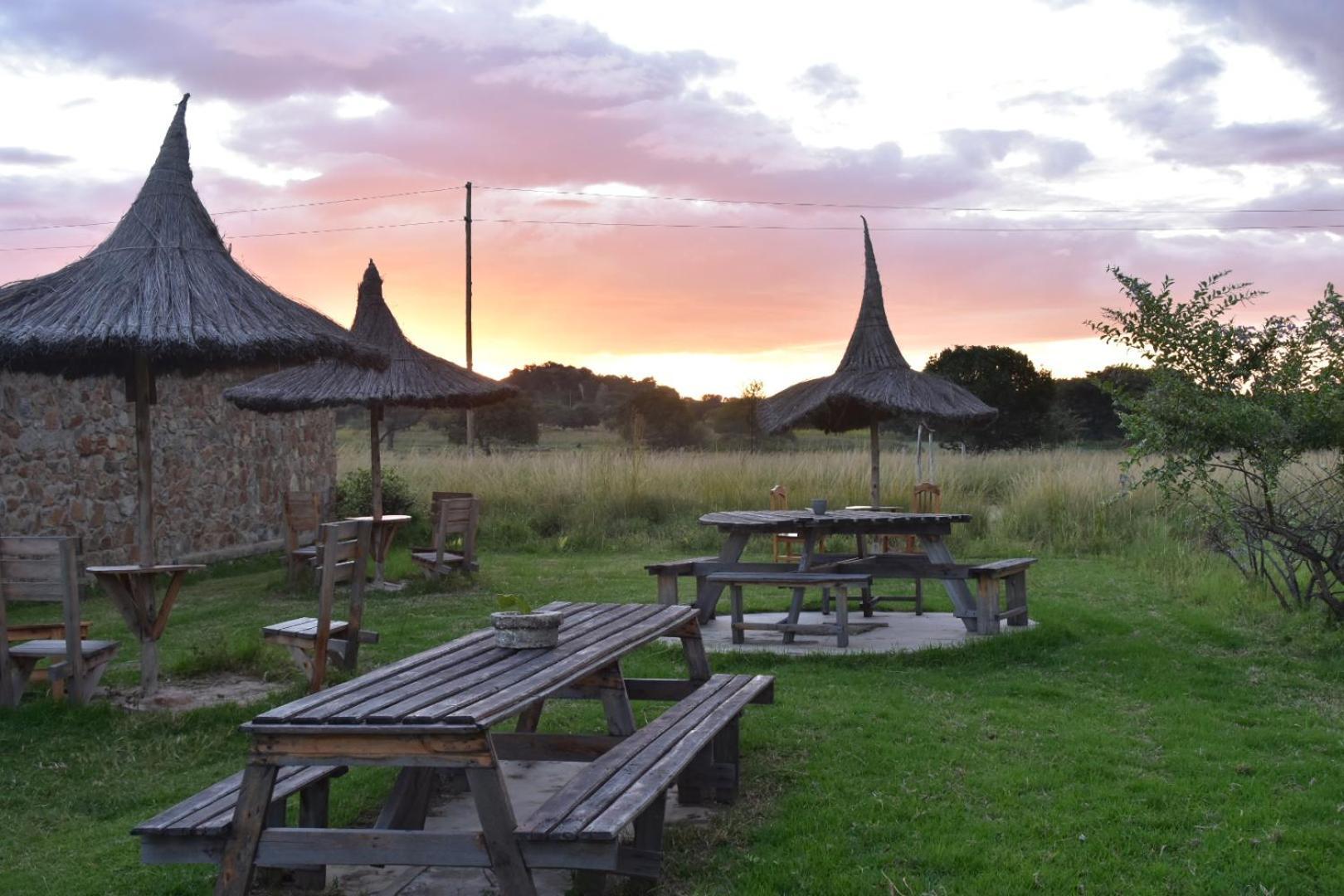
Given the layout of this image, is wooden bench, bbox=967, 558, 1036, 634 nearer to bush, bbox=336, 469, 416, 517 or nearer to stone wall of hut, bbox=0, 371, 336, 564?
stone wall of hut, bbox=0, 371, 336, 564

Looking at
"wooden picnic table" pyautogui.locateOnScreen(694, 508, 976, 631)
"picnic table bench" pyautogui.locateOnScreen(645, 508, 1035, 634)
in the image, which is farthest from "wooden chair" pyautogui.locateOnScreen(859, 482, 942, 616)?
"wooden picnic table" pyautogui.locateOnScreen(694, 508, 976, 631)

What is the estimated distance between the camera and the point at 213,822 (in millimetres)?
3068

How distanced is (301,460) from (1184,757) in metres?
12.4

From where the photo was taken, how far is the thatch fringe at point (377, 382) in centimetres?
1074

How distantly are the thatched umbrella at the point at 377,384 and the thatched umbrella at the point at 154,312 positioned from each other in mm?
3047

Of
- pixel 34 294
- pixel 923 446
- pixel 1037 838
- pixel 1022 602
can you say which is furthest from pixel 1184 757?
pixel 923 446

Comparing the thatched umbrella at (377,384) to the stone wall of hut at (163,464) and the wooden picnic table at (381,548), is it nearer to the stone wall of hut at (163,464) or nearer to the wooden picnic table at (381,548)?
the wooden picnic table at (381,548)

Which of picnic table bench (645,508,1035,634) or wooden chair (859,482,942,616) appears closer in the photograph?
picnic table bench (645,508,1035,634)

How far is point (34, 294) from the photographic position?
680 cm

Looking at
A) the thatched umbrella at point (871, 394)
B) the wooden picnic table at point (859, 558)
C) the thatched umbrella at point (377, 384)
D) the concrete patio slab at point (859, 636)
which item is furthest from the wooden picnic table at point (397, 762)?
the thatched umbrella at point (377, 384)

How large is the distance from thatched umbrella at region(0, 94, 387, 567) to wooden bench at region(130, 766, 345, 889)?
10.8ft

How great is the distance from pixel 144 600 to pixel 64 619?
472 millimetres

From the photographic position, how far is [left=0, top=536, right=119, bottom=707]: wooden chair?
5781mm

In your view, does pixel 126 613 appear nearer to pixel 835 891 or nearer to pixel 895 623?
pixel 835 891
